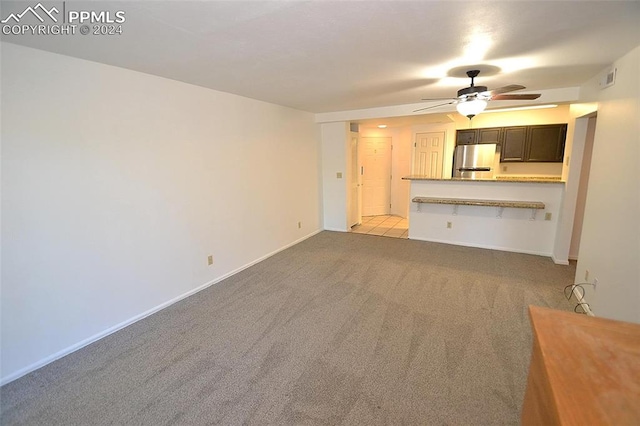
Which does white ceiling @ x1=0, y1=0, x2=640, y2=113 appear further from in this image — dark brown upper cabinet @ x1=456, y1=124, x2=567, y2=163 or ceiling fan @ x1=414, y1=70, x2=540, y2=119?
dark brown upper cabinet @ x1=456, y1=124, x2=567, y2=163

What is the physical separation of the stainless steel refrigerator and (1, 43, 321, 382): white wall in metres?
4.67

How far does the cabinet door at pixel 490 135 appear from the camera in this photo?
6230mm

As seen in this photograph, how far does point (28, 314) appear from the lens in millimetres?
2109

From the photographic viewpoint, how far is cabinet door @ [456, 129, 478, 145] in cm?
641

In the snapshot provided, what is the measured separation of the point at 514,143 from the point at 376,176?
10.0 feet

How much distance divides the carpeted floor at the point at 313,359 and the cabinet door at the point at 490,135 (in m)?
3.60

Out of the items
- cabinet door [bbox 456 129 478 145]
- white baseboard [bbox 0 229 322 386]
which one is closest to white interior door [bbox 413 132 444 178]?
cabinet door [bbox 456 129 478 145]

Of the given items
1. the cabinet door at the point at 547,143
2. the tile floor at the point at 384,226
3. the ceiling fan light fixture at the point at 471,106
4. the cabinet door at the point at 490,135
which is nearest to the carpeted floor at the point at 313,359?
the ceiling fan light fixture at the point at 471,106

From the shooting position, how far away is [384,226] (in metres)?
6.53

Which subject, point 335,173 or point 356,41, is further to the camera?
point 335,173

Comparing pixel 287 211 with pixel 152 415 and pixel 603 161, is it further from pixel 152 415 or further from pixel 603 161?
pixel 603 161

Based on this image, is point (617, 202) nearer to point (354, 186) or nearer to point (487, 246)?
point (487, 246)

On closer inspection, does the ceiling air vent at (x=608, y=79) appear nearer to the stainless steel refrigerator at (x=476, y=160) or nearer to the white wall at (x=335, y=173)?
the stainless steel refrigerator at (x=476, y=160)

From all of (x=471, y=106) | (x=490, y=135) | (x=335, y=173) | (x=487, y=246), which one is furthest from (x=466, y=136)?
(x=471, y=106)
